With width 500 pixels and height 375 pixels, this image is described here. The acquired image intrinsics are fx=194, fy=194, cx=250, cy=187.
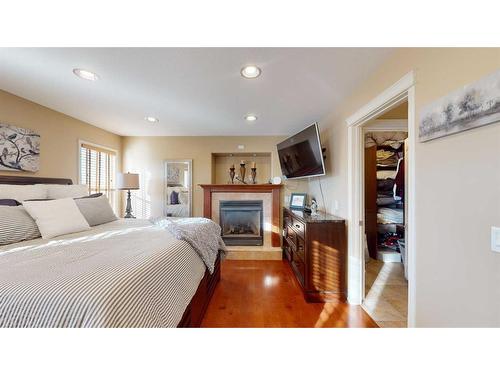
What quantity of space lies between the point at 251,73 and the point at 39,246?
6.75ft

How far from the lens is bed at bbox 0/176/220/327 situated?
72 centimetres

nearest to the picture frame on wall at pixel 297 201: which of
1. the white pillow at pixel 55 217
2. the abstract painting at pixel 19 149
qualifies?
the white pillow at pixel 55 217

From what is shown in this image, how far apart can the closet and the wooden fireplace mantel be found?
1.57m

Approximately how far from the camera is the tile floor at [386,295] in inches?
72.6

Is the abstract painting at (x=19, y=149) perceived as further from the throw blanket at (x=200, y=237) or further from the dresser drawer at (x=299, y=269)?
the dresser drawer at (x=299, y=269)

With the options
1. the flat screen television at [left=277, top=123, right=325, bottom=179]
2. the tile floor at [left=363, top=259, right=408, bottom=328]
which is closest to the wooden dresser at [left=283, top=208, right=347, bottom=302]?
the tile floor at [left=363, top=259, right=408, bottom=328]

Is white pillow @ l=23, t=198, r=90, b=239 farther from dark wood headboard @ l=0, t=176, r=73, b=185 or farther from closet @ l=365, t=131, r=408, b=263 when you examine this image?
closet @ l=365, t=131, r=408, b=263

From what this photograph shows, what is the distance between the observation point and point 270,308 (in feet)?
6.62

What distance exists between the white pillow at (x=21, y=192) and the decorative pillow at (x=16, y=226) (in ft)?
1.38

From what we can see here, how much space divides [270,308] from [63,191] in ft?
8.97

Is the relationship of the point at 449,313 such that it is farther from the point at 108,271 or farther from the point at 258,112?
the point at 258,112

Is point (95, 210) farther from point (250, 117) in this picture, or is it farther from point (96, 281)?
point (250, 117)
